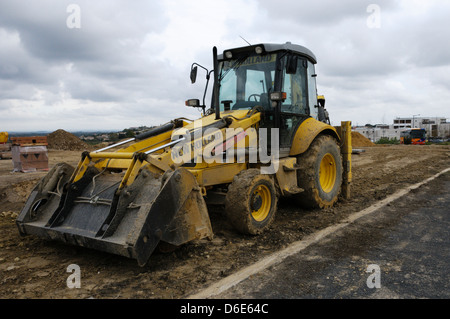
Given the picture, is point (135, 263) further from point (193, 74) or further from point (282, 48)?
point (282, 48)

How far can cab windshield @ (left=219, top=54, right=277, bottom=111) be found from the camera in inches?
252

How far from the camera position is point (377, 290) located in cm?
365

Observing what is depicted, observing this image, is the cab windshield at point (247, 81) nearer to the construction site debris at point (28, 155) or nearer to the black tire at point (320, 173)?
the black tire at point (320, 173)

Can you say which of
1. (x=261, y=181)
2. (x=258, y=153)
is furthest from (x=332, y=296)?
(x=258, y=153)

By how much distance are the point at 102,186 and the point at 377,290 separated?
3.43 m

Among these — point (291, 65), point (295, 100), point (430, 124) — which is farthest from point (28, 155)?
point (430, 124)

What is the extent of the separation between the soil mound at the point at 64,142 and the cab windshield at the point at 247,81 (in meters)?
18.4

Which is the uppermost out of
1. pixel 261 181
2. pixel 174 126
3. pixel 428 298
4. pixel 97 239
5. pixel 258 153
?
pixel 174 126

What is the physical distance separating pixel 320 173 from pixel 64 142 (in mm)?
19932

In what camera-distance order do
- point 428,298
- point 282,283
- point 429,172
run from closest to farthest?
point 428,298 < point 282,283 < point 429,172

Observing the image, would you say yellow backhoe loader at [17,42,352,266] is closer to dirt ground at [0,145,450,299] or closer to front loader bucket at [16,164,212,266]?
front loader bucket at [16,164,212,266]

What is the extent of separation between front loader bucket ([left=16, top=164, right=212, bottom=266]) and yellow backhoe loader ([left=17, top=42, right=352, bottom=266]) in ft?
0.04

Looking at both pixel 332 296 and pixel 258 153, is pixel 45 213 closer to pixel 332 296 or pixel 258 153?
pixel 258 153

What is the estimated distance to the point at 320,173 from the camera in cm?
738
